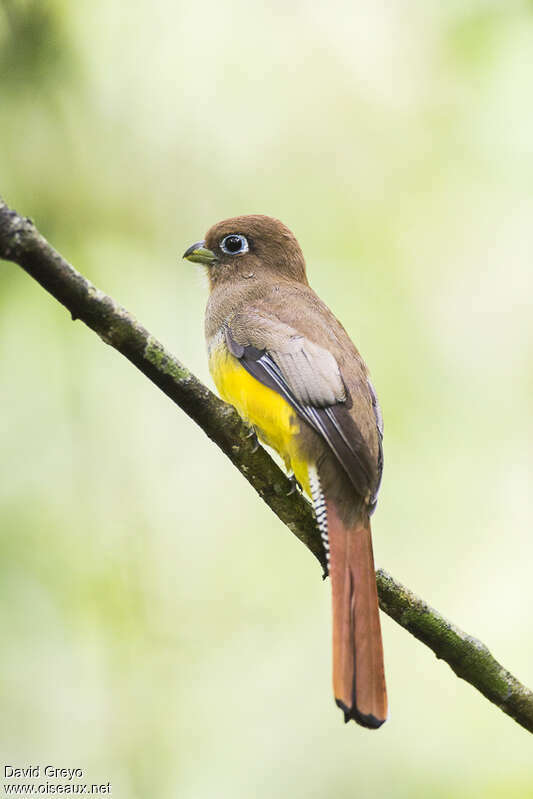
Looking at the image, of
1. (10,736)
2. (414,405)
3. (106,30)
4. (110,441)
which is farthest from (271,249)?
(10,736)

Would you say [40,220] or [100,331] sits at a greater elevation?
[40,220]

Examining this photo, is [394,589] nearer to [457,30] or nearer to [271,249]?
[271,249]

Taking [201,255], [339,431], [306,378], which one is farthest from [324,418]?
[201,255]

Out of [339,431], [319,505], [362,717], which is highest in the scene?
[339,431]

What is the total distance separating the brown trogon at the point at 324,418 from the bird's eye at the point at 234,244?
24 centimetres

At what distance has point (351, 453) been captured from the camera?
9.91 feet

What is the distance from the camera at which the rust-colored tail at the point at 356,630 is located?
2521 mm

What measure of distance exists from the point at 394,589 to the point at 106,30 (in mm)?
3996

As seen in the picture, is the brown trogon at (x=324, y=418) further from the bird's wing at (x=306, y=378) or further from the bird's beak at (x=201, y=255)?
the bird's beak at (x=201, y=255)

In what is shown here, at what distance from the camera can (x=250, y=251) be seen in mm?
4164

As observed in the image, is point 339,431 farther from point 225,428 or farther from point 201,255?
point 201,255

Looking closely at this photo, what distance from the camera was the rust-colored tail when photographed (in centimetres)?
252

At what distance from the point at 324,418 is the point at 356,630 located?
0.75m

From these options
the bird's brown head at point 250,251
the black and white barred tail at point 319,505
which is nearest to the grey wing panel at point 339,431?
the black and white barred tail at point 319,505
